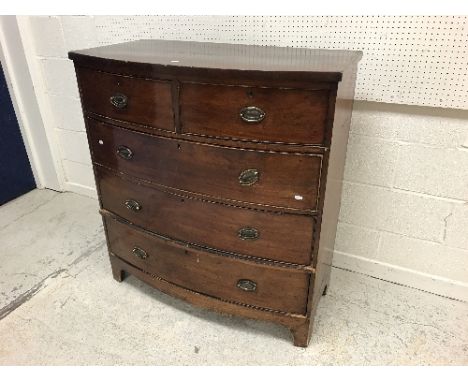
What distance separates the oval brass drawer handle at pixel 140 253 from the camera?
6.04 ft

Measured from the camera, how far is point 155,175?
5.13 feet

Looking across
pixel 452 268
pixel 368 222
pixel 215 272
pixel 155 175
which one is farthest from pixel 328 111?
pixel 452 268

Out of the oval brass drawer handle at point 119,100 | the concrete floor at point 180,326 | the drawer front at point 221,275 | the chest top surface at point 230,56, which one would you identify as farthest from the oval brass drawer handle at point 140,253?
the chest top surface at point 230,56

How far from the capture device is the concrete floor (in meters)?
1.69

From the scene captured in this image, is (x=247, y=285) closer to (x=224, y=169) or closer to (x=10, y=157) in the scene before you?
(x=224, y=169)

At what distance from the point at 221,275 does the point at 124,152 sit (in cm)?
67

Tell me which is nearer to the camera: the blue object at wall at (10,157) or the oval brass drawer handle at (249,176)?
the oval brass drawer handle at (249,176)

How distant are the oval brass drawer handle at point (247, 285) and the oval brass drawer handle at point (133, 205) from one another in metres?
0.56

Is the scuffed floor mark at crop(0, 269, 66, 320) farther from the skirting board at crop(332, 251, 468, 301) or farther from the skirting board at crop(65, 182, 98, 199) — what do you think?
the skirting board at crop(332, 251, 468, 301)

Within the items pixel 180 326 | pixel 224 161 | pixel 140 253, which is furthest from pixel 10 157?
pixel 224 161

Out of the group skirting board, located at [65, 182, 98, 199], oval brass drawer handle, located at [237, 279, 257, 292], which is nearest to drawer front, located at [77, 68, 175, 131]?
oval brass drawer handle, located at [237, 279, 257, 292]

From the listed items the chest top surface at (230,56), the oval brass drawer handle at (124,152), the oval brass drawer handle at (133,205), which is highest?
the chest top surface at (230,56)

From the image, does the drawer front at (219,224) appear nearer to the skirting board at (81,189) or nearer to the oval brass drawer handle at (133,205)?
the oval brass drawer handle at (133,205)

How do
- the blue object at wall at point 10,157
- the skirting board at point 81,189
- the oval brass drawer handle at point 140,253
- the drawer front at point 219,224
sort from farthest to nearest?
the skirting board at point 81,189 < the blue object at wall at point 10,157 < the oval brass drawer handle at point 140,253 < the drawer front at point 219,224
